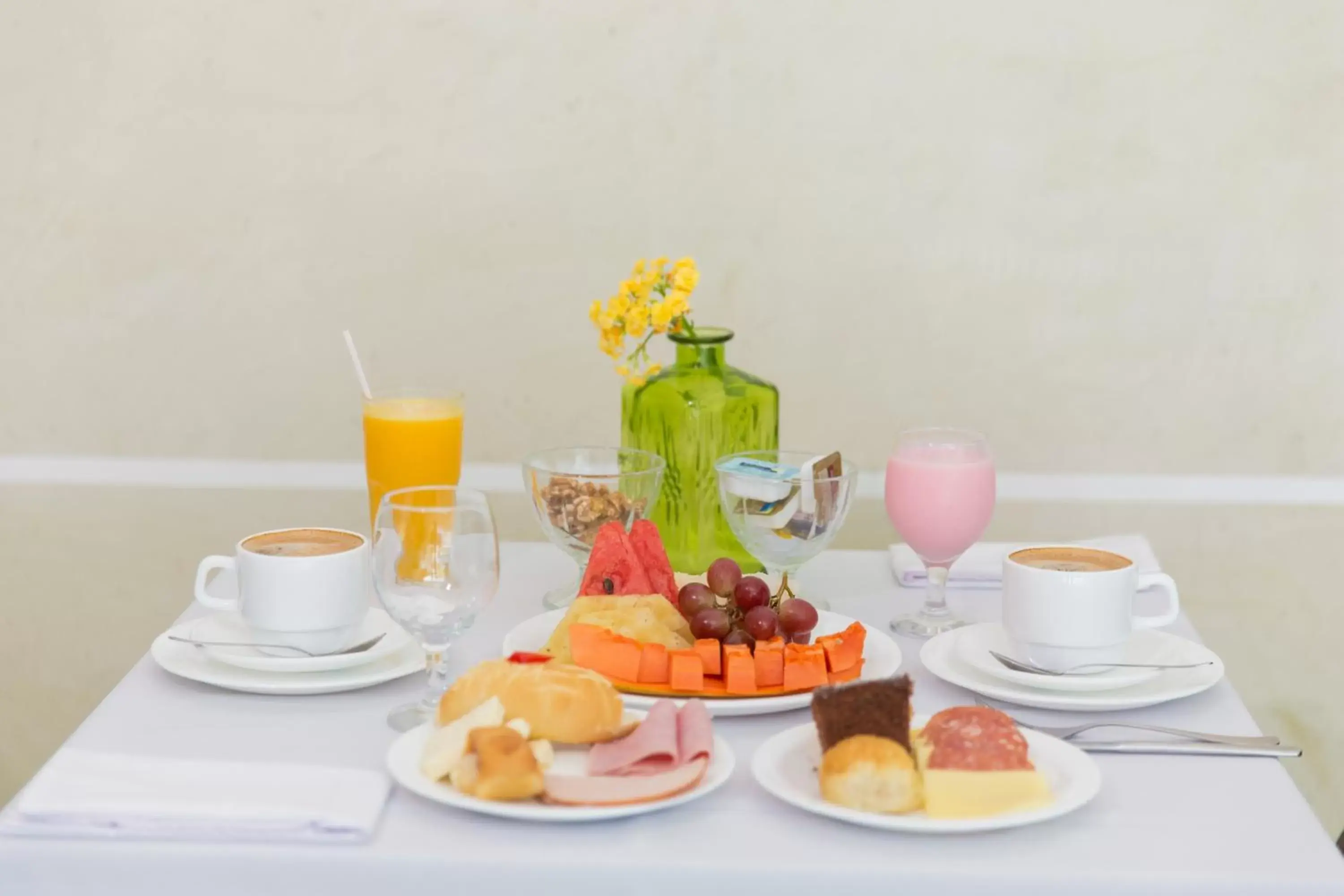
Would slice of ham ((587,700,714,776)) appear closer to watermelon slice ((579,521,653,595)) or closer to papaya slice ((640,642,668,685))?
papaya slice ((640,642,668,685))

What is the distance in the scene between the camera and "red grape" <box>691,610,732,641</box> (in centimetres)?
107

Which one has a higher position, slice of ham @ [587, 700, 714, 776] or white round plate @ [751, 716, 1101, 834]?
slice of ham @ [587, 700, 714, 776]

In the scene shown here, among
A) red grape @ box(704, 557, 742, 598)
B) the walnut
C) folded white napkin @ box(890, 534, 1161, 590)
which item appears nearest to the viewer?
red grape @ box(704, 557, 742, 598)

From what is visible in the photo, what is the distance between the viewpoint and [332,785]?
0.87m

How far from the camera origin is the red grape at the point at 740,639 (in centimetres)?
107

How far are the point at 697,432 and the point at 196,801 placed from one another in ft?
2.32

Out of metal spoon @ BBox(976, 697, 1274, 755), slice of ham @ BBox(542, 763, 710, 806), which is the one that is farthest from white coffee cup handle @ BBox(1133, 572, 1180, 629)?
slice of ham @ BBox(542, 763, 710, 806)

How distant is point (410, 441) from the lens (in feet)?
4.78

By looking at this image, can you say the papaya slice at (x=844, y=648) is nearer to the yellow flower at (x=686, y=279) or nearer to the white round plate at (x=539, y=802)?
the white round plate at (x=539, y=802)

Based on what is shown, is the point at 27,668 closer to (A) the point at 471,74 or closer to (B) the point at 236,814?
(A) the point at 471,74

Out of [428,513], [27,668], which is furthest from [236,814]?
[27,668]

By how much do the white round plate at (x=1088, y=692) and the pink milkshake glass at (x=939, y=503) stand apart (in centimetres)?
15

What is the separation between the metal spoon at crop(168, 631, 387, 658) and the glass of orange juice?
33 centimetres

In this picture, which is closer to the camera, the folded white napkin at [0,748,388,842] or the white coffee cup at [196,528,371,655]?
the folded white napkin at [0,748,388,842]
